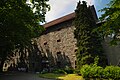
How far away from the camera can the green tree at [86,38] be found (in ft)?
86.6

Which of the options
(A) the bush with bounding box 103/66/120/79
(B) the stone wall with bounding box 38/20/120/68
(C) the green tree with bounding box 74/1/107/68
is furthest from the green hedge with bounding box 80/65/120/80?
(B) the stone wall with bounding box 38/20/120/68

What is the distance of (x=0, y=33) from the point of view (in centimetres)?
2295

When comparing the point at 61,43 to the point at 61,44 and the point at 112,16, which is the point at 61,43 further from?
the point at 112,16

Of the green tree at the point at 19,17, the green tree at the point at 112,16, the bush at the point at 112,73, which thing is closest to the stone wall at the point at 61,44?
the bush at the point at 112,73

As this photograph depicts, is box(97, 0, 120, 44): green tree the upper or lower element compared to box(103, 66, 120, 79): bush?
upper

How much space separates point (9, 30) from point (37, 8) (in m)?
4.19

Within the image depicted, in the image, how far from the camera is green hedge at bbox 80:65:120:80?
2033cm

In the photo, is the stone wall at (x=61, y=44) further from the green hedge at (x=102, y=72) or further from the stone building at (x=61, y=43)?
the green hedge at (x=102, y=72)

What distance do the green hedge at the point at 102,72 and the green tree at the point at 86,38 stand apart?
3.67 meters

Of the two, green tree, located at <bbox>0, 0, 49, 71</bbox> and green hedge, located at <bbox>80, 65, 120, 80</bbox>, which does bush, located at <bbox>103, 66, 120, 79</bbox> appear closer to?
green hedge, located at <bbox>80, 65, 120, 80</bbox>

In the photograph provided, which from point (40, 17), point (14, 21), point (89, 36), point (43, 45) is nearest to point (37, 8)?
point (40, 17)

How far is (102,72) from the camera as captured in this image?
70.0 feet

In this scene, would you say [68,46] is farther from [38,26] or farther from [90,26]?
[38,26]

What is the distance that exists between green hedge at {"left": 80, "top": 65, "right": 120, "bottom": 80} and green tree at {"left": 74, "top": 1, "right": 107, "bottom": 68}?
3.67m
